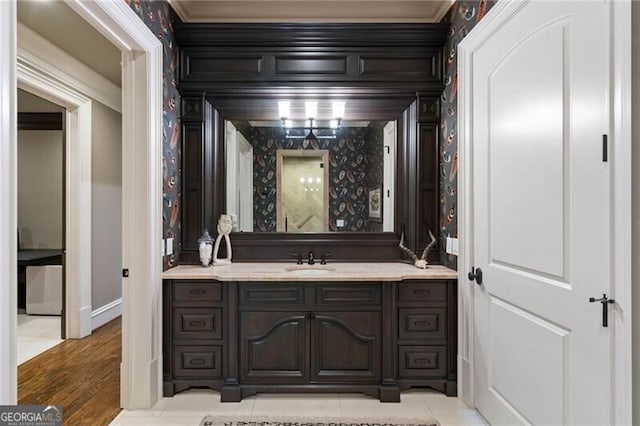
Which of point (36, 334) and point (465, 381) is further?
point (36, 334)

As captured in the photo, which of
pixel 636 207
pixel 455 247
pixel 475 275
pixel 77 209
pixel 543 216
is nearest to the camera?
pixel 636 207

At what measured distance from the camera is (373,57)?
3041 mm

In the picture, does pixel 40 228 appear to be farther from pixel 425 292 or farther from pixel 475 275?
pixel 475 275

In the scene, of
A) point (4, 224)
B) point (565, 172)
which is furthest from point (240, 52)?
point (565, 172)

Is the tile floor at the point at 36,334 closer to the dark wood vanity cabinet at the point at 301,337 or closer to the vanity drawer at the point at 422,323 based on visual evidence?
the dark wood vanity cabinet at the point at 301,337

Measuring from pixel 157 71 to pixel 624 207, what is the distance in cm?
273

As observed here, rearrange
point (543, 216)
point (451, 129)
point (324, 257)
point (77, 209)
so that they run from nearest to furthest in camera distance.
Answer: point (543, 216) < point (451, 129) < point (324, 257) < point (77, 209)

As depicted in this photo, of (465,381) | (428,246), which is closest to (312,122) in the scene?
(428,246)

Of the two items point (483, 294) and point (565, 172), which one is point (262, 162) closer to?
point (483, 294)

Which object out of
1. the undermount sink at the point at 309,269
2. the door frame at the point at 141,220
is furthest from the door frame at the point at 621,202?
the door frame at the point at 141,220

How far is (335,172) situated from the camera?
3268 mm

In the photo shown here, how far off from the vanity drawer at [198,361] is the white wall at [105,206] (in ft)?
6.64

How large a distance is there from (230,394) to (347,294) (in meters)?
1.06

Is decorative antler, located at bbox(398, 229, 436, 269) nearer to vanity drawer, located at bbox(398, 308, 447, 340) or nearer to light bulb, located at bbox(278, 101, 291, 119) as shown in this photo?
vanity drawer, located at bbox(398, 308, 447, 340)
